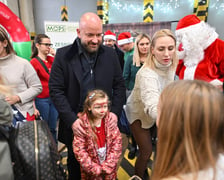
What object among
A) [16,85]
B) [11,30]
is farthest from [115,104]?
[11,30]

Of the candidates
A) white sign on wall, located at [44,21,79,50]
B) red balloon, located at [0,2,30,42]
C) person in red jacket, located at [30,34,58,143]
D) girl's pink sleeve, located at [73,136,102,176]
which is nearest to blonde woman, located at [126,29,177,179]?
Result: girl's pink sleeve, located at [73,136,102,176]

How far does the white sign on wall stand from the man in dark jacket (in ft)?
9.40

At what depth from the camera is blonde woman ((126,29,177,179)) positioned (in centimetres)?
133

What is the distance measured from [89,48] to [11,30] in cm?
188

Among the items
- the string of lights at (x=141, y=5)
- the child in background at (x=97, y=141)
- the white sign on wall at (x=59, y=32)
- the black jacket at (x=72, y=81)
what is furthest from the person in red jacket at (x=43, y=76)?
the string of lights at (x=141, y=5)

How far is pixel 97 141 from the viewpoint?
1.47 metres

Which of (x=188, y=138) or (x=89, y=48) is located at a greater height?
(x=89, y=48)

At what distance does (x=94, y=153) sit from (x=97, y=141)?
99mm

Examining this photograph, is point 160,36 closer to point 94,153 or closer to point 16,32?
point 94,153

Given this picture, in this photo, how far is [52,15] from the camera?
6250 millimetres

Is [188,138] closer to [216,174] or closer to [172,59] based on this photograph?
[216,174]

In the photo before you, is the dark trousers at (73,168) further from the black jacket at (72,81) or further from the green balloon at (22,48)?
the green balloon at (22,48)

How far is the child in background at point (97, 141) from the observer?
4.66 ft

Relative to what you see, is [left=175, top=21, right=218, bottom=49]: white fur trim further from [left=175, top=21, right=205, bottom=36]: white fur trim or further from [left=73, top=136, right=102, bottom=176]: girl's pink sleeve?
[left=73, top=136, right=102, bottom=176]: girl's pink sleeve
